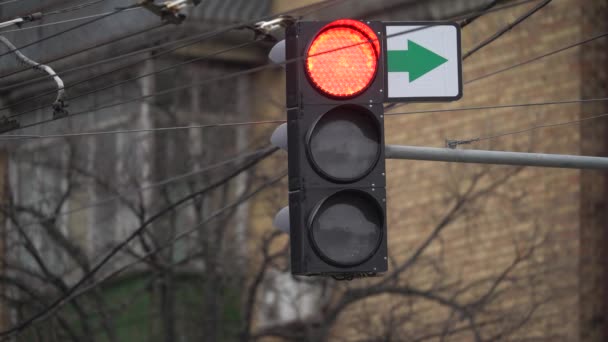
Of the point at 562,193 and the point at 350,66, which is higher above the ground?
the point at 350,66

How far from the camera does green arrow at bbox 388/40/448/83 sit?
24.5 feet

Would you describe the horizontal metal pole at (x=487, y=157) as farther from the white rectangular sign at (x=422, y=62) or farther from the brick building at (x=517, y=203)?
the brick building at (x=517, y=203)

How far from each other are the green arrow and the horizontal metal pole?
440mm

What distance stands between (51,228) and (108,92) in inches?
98.1

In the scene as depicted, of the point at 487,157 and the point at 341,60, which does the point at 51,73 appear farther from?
the point at 487,157

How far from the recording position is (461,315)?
46.9 feet

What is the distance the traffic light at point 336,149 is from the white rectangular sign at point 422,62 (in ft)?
0.94

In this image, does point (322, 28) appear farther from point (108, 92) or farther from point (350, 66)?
point (108, 92)

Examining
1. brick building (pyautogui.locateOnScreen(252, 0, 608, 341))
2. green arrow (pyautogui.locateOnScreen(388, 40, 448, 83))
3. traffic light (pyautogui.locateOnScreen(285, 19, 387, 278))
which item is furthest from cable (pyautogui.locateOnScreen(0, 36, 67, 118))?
brick building (pyautogui.locateOnScreen(252, 0, 608, 341))

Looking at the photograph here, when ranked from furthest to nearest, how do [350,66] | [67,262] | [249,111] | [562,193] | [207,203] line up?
[249,111], [207,203], [67,262], [562,193], [350,66]

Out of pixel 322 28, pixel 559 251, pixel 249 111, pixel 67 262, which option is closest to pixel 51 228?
pixel 67 262

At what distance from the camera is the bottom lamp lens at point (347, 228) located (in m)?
6.91

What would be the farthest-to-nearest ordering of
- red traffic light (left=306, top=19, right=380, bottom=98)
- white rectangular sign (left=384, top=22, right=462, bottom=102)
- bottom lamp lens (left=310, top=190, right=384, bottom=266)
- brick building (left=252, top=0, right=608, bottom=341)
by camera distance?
brick building (left=252, top=0, right=608, bottom=341)
white rectangular sign (left=384, top=22, right=462, bottom=102)
red traffic light (left=306, top=19, right=380, bottom=98)
bottom lamp lens (left=310, top=190, right=384, bottom=266)

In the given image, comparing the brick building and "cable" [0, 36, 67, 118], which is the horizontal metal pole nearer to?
"cable" [0, 36, 67, 118]
